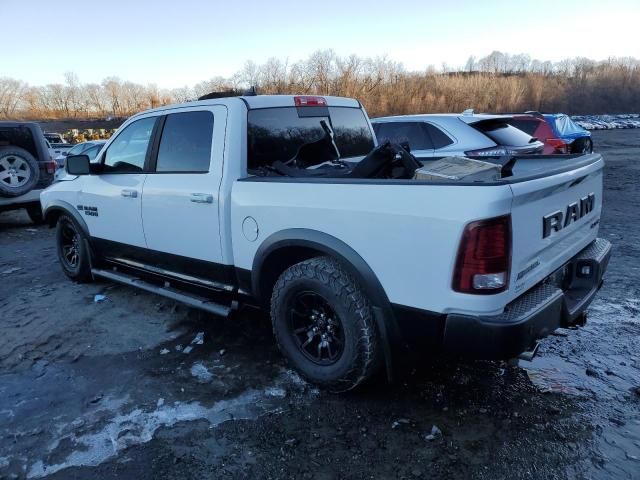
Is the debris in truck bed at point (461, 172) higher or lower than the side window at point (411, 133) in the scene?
lower

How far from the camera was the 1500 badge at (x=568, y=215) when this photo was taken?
254cm

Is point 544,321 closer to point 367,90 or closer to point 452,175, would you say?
point 452,175

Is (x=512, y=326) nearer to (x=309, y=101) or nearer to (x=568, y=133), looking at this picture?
(x=309, y=101)

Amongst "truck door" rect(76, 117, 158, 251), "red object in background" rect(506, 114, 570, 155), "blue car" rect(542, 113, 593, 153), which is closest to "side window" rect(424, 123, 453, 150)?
"red object in background" rect(506, 114, 570, 155)

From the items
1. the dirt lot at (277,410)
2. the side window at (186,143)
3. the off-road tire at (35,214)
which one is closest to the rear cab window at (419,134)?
the dirt lot at (277,410)

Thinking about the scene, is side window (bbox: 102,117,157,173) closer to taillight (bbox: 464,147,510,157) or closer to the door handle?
the door handle

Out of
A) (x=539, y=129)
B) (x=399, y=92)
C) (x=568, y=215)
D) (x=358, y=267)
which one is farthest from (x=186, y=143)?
(x=399, y=92)

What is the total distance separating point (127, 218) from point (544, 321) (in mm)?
3518

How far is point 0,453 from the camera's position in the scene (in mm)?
2543

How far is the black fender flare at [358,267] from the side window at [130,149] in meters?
1.89

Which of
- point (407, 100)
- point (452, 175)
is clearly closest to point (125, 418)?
point (452, 175)

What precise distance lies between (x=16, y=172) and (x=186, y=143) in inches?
218

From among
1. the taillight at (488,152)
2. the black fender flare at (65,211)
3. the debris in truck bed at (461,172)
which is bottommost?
the black fender flare at (65,211)

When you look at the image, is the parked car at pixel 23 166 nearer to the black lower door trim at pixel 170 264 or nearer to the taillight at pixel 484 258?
the black lower door trim at pixel 170 264
